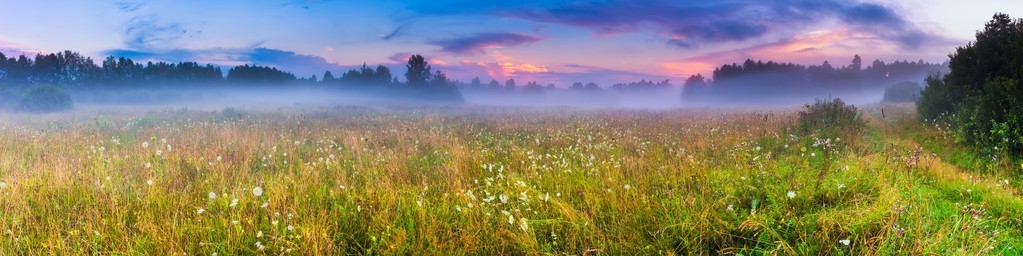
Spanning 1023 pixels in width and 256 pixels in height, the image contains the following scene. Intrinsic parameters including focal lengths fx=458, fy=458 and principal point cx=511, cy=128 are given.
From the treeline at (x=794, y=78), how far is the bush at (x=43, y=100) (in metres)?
99.6

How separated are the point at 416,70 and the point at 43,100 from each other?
53.5 metres

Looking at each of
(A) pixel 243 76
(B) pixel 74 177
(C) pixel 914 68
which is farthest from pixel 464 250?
(C) pixel 914 68

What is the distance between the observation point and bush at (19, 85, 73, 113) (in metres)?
34.3

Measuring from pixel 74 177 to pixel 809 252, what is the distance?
23.5 feet

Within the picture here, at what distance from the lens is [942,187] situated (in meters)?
5.49

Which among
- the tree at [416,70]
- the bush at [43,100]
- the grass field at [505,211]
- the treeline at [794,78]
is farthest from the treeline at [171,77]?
the grass field at [505,211]

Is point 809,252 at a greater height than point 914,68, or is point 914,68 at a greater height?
point 914,68

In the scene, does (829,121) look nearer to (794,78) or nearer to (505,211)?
(505,211)

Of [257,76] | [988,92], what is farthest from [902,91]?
[257,76]

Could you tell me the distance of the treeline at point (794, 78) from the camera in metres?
92.8

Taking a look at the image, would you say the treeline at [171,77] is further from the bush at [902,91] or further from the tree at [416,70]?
the bush at [902,91]

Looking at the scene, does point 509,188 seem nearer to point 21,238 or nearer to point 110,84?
point 21,238

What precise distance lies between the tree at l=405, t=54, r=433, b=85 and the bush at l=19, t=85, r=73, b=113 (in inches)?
2028

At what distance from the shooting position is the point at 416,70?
84188mm
